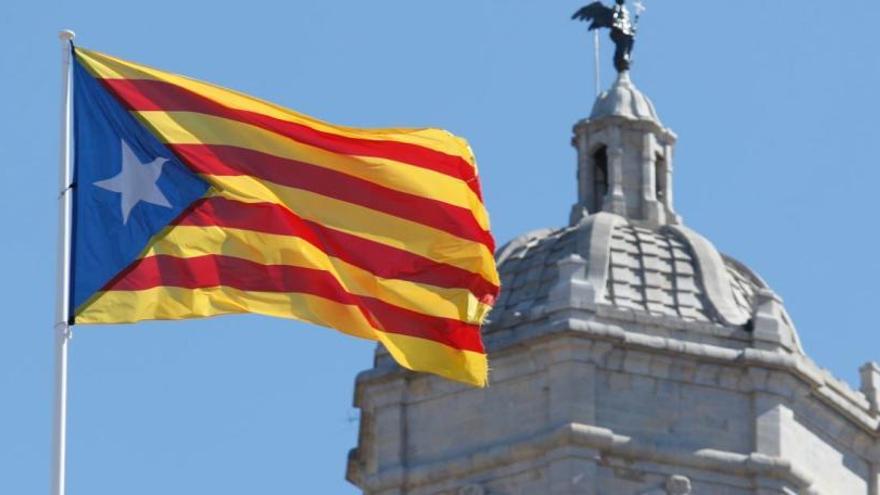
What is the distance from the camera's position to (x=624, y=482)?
7700 cm

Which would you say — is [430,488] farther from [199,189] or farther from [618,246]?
[199,189]

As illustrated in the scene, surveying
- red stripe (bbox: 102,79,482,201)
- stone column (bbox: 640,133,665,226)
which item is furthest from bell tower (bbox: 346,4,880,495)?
red stripe (bbox: 102,79,482,201)

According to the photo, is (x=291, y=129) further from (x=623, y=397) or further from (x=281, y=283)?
(x=623, y=397)

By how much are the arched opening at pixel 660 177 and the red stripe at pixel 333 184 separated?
24760mm

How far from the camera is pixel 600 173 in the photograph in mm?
83812

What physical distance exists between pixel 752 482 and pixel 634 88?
10027 mm

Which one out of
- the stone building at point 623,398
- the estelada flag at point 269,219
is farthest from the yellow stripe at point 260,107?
the stone building at point 623,398

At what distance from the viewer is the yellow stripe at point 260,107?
56.0 meters

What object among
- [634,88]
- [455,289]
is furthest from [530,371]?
[455,289]

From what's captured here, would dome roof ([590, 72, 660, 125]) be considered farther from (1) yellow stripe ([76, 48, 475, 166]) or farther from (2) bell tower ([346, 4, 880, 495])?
(1) yellow stripe ([76, 48, 475, 166])

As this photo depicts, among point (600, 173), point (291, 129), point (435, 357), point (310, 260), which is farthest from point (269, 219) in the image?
point (600, 173)

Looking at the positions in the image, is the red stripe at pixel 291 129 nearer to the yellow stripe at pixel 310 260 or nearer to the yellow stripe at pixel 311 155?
the yellow stripe at pixel 311 155

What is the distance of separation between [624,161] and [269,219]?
2702cm

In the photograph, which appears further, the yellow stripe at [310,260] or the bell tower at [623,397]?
the bell tower at [623,397]
